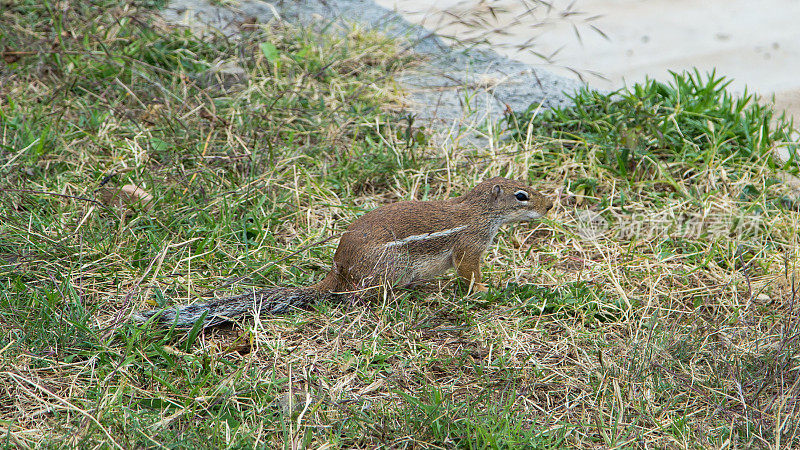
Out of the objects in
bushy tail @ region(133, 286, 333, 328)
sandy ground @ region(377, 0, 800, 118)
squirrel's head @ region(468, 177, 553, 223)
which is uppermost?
sandy ground @ region(377, 0, 800, 118)

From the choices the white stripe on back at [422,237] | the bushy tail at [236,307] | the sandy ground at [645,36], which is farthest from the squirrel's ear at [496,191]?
the sandy ground at [645,36]

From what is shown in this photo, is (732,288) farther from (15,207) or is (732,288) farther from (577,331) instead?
(15,207)

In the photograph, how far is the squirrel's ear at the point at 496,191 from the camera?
3.33 m

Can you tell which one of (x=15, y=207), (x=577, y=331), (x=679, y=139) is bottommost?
(x=15, y=207)

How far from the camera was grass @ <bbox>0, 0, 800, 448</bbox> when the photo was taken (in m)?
2.57

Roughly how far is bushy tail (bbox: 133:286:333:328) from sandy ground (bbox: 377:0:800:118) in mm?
2426

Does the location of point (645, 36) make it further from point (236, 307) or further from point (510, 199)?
point (236, 307)

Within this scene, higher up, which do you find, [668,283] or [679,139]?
[679,139]

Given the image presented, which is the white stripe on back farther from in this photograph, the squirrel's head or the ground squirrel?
the squirrel's head

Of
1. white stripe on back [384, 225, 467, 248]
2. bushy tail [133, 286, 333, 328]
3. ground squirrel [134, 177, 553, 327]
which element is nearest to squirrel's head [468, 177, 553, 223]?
ground squirrel [134, 177, 553, 327]

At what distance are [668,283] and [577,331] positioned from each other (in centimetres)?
60

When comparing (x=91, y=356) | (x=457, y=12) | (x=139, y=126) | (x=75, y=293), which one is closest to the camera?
(x=91, y=356)

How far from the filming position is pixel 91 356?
276 cm

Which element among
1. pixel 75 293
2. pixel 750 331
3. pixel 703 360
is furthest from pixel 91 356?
pixel 750 331
